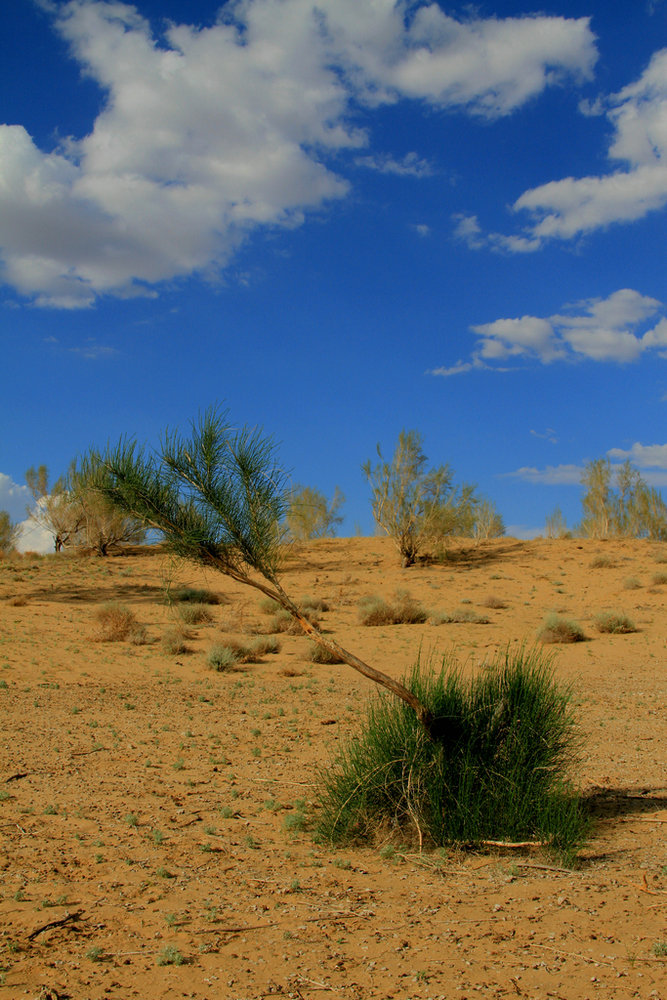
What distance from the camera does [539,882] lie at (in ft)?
19.1

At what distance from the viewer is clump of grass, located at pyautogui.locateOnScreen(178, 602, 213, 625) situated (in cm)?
2262

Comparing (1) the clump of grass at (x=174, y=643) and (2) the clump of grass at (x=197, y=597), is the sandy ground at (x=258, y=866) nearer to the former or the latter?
(1) the clump of grass at (x=174, y=643)

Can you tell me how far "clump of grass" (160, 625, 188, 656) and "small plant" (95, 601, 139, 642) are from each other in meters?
1.27

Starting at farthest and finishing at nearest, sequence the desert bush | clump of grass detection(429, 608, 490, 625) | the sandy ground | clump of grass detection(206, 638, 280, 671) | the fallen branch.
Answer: clump of grass detection(429, 608, 490, 625)
clump of grass detection(206, 638, 280, 671)
the desert bush
the fallen branch
the sandy ground

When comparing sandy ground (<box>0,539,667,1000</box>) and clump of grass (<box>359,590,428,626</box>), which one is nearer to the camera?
sandy ground (<box>0,539,667,1000</box>)

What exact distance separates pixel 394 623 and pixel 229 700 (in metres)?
10.7

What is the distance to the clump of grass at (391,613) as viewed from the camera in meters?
24.2

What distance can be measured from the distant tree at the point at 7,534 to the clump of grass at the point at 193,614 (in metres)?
20.5

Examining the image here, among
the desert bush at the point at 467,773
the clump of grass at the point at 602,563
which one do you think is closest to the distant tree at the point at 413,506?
the clump of grass at the point at 602,563

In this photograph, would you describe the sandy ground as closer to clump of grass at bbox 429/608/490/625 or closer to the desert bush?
the desert bush

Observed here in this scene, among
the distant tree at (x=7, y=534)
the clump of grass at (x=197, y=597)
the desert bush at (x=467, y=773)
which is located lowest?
the desert bush at (x=467, y=773)

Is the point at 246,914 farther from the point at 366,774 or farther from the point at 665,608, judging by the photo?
the point at 665,608

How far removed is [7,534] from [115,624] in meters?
23.5

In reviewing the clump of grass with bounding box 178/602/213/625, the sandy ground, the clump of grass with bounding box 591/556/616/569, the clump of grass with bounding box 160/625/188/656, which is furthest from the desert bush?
the clump of grass with bounding box 591/556/616/569
